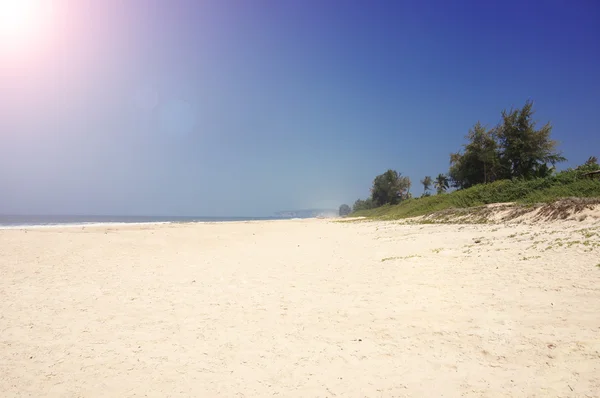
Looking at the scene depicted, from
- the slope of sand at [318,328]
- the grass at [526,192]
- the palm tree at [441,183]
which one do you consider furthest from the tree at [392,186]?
the slope of sand at [318,328]

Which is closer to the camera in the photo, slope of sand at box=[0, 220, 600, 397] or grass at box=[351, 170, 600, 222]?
slope of sand at box=[0, 220, 600, 397]

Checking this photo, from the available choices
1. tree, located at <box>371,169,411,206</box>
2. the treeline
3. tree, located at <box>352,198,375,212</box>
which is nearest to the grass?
the treeline

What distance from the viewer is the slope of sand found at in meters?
4.65

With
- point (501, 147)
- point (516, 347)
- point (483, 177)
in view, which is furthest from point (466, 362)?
point (483, 177)

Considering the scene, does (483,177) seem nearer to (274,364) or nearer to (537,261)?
(537,261)

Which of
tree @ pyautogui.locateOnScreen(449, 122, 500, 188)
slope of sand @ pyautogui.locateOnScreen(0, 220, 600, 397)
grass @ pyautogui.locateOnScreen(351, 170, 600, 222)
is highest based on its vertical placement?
tree @ pyautogui.locateOnScreen(449, 122, 500, 188)

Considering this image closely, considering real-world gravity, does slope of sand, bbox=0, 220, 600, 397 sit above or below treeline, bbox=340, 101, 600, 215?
below

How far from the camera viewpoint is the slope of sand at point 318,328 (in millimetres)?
4652

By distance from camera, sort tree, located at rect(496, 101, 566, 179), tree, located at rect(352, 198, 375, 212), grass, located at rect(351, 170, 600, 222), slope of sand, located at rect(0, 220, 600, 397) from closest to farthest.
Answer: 1. slope of sand, located at rect(0, 220, 600, 397)
2. grass, located at rect(351, 170, 600, 222)
3. tree, located at rect(496, 101, 566, 179)
4. tree, located at rect(352, 198, 375, 212)

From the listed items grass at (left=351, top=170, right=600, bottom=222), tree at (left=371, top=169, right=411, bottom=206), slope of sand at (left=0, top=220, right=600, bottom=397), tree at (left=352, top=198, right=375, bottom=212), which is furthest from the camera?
tree at (left=352, top=198, right=375, bottom=212)

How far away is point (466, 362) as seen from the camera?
5008 mm

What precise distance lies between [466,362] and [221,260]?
1236 centimetres

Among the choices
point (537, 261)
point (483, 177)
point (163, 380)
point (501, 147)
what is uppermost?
point (501, 147)

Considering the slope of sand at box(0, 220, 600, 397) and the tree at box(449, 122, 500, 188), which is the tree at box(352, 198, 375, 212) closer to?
the tree at box(449, 122, 500, 188)
